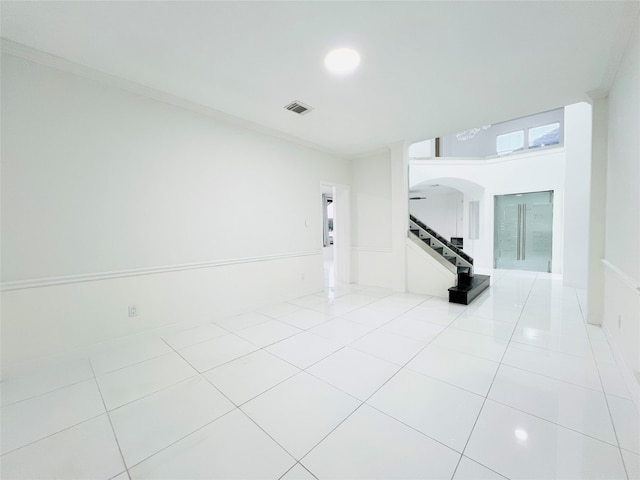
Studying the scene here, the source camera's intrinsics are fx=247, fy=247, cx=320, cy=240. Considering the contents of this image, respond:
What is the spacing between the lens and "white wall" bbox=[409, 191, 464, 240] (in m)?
9.62

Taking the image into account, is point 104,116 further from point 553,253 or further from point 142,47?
point 553,253

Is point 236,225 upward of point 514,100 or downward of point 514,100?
downward

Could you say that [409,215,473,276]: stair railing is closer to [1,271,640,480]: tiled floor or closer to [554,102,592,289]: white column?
[554,102,592,289]: white column

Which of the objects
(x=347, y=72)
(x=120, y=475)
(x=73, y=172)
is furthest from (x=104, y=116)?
(x=120, y=475)

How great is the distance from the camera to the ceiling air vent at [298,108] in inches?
122

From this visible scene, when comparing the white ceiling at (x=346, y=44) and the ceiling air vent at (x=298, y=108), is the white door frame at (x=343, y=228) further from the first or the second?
the white ceiling at (x=346, y=44)

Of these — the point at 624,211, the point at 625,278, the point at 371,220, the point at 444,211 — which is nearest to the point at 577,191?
the point at 624,211

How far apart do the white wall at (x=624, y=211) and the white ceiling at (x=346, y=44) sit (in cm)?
34

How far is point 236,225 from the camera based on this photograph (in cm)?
354

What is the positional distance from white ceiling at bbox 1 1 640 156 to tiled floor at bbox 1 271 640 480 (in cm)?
278

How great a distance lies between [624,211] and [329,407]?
2949 mm

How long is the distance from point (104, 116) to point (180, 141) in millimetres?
700

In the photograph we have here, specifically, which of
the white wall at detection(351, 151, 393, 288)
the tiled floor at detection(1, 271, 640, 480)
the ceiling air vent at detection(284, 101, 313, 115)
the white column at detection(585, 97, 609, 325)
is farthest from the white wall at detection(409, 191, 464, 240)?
the ceiling air vent at detection(284, 101, 313, 115)

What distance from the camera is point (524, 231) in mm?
6652
